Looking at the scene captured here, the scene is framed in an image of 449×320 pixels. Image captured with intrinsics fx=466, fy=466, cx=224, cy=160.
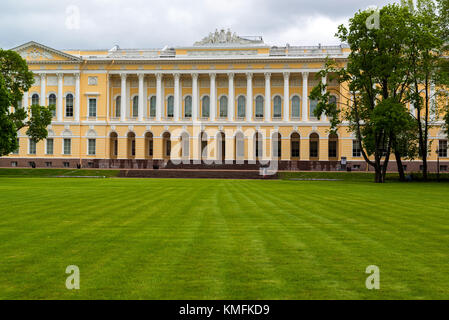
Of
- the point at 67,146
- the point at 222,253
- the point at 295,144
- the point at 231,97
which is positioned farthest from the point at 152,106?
the point at 222,253

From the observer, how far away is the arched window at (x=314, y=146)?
72.3 metres

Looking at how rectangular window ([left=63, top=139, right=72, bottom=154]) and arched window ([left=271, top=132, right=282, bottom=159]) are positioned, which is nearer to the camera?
arched window ([left=271, top=132, right=282, bottom=159])

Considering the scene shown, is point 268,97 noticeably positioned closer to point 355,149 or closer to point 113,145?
point 355,149

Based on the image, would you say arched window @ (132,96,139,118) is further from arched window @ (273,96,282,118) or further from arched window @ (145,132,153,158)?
arched window @ (273,96,282,118)

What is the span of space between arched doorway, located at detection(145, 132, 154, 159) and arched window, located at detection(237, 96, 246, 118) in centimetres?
1477

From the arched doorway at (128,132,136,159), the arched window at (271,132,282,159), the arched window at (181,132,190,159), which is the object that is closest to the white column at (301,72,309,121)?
the arched window at (271,132,282,159)

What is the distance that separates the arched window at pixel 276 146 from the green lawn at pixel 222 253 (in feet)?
183

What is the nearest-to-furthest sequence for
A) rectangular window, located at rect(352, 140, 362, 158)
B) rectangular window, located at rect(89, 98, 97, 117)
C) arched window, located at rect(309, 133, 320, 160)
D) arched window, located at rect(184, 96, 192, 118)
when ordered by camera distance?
rectangular window, located at rect(352, 140, 362, 158) < arched window, located at rect(309, 133, 320, 160) < rectangular window, located at rect(89, 98, 97, 117) < arched window, located at rect(184, 96, 192, 118)

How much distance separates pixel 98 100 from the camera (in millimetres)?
73875

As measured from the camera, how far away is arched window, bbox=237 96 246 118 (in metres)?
74.6

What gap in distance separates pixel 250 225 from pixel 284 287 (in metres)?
6.03

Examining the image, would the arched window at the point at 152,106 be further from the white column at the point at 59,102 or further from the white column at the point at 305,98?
the white column at the point at 305,98

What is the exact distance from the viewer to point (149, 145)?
76.6 meters

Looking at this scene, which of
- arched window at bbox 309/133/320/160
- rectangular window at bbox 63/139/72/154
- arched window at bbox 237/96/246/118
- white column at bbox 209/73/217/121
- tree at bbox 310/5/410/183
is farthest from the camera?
arched window at bbox 237/96/246/118
